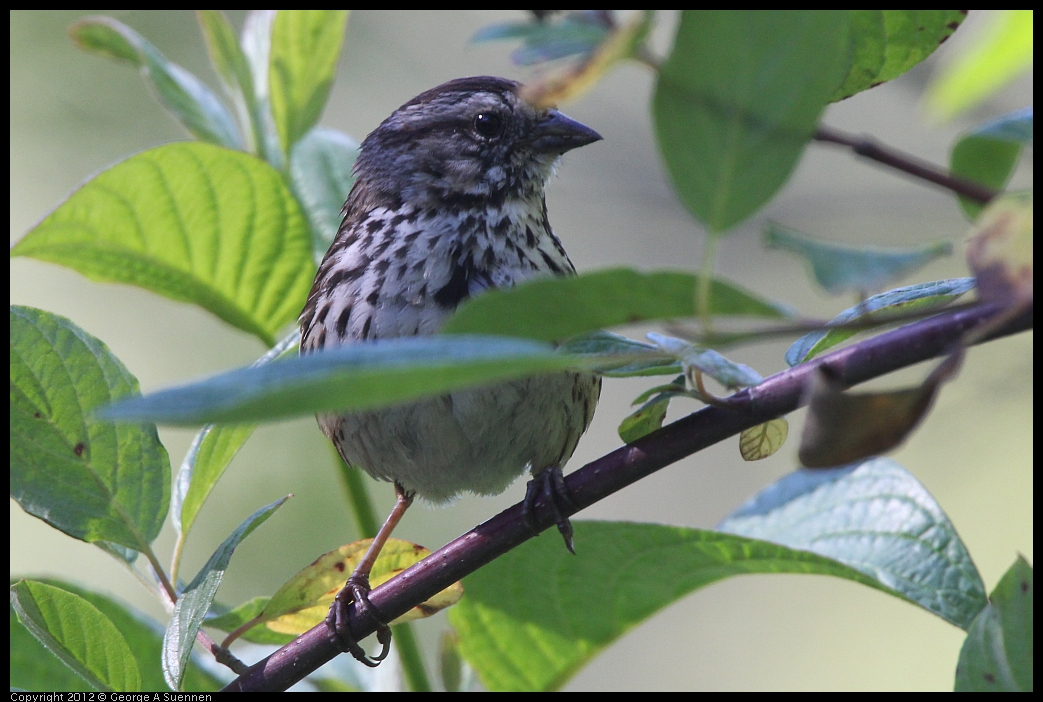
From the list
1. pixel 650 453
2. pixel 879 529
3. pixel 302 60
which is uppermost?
pixel 302 60

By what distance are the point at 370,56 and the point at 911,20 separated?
7.47 m

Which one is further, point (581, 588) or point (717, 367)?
point (581, 588)

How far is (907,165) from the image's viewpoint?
734 mm

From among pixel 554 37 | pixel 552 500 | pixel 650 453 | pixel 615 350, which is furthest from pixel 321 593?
pixel 554 37

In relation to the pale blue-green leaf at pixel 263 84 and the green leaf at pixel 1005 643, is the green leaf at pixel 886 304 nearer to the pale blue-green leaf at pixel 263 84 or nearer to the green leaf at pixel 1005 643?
the green leaf at pixel 1005 643

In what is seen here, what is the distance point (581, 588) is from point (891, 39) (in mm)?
1012

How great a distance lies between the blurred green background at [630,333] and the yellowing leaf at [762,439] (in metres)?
2.67

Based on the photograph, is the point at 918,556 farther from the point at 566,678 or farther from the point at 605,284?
the point at 605,284

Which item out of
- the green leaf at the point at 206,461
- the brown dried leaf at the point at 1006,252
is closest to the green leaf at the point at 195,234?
the green leaf at the point at 206,461

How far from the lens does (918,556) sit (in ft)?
4.59

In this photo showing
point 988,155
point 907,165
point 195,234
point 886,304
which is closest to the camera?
point 907,165

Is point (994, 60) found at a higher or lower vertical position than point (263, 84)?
lower

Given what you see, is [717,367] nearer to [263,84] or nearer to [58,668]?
[58,668]
